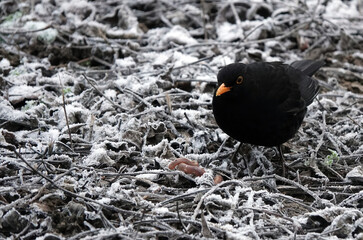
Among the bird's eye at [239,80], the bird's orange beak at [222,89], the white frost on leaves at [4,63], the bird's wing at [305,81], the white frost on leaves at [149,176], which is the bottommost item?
the white frost on leaves at [149,176]

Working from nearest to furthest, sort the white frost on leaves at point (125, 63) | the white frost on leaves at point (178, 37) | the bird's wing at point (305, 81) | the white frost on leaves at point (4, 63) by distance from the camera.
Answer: the bird's wing at point (305, 81), the white frost on leaves at point (4, 63), the white frost on leaves at point (125, 63), the white frost on leaves at point (178, 37)

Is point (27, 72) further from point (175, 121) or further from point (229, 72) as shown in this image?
point (229, 72)

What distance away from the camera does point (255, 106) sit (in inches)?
183

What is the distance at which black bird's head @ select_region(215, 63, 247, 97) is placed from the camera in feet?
15.1

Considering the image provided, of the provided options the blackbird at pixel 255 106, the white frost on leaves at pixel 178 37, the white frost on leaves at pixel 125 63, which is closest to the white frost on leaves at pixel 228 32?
the white frost on leaves at pixel 178 37

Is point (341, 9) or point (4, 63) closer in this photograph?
point (4, 63)

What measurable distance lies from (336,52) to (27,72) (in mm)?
3964

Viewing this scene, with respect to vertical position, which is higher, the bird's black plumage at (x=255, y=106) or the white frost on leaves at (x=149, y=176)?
the bird's black plumage at (x=255, y=106)

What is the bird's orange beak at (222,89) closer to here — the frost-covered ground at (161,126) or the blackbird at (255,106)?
the blackbird at (255,106)

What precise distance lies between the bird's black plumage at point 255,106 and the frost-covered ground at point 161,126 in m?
0.35

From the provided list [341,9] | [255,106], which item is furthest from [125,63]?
[341,9]

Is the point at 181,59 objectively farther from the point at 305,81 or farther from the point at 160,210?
the point at 160,210

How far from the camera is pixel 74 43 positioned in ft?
21.5

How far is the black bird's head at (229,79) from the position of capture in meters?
4.59
